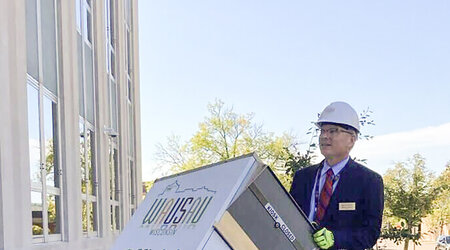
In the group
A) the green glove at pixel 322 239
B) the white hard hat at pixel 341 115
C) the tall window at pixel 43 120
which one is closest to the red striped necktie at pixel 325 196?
the white hard hat at pixel 341 115

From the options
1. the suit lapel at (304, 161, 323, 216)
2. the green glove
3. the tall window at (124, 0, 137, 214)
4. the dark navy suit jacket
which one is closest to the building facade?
the tall window at (124, 0, 137, 214)

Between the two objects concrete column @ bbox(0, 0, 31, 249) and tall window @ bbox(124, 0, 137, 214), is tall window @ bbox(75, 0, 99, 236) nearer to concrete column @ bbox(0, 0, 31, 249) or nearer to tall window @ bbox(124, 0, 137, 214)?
concrete column @ bbox(0, 0, 31, 249)

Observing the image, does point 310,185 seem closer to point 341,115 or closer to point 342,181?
point 342,181

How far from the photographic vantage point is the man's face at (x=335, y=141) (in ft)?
8.96

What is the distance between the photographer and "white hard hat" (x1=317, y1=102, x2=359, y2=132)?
2.70 m

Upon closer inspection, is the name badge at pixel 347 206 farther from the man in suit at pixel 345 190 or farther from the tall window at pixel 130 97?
the tall window at pixel 130 97

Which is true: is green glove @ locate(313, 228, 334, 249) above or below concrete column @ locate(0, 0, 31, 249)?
below

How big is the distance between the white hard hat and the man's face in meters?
0.04

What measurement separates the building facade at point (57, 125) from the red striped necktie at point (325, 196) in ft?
11.6

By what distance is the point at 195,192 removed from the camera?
227cm

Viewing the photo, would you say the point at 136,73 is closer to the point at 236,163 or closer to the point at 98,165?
the point at 98,165

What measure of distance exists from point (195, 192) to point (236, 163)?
29 cm

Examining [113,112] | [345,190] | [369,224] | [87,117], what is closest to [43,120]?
[87,117]

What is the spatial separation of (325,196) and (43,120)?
4.83m
